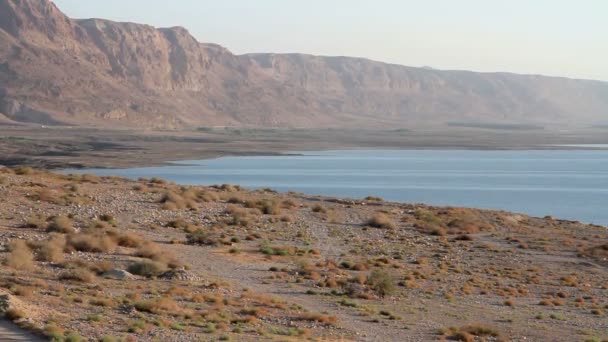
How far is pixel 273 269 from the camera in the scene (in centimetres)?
2508

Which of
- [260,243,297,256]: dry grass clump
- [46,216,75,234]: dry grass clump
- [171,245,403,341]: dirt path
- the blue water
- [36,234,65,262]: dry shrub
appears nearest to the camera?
[171,245,403,341]: dirt path

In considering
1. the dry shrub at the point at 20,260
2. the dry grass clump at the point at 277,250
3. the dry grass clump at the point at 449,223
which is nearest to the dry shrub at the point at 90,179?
the dry grass clump at the point at 449,223

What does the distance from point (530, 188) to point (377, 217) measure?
5525 cm

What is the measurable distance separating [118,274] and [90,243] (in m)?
3.36

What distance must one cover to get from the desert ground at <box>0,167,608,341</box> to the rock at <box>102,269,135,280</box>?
0.04 m

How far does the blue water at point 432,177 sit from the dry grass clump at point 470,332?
141ft

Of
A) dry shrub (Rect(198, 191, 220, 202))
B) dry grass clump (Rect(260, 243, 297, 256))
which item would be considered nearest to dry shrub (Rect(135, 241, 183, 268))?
dry grass clump (Rect(260, 243, 297, 256))

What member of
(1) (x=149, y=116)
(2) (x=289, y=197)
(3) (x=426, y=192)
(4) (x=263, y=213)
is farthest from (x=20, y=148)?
(1) (x=149, y=116)

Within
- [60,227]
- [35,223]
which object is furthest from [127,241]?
[35,223]

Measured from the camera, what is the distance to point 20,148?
10675cm

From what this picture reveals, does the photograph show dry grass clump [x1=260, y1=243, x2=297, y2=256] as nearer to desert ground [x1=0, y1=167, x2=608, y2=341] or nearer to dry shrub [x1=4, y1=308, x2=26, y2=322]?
desert ground [x1=0, y1=167, x2=608, y2=341]

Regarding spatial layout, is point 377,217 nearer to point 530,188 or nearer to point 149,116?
point 530,188

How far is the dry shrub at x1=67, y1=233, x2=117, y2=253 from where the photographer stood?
76.3 feet

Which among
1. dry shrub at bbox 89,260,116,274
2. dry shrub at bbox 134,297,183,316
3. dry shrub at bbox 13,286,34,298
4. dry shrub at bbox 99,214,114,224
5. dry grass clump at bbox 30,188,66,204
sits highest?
dry shrub at bbox 13,286,34,298
